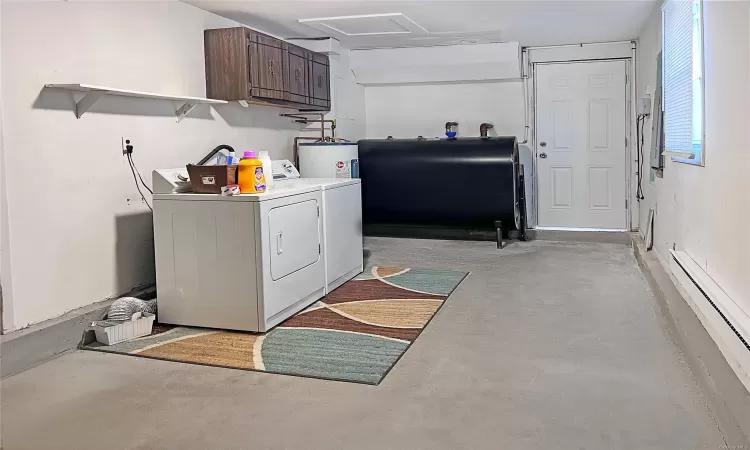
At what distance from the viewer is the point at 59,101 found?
11.0 ft

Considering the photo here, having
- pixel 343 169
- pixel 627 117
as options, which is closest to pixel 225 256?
pixel 343 169

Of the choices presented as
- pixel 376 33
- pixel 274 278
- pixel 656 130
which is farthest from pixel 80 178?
pixel 656 130

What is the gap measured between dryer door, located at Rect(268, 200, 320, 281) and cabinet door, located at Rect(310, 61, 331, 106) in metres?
2.20

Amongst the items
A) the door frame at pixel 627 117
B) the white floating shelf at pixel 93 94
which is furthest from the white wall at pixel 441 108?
the white floating shelf at pixel 93 94

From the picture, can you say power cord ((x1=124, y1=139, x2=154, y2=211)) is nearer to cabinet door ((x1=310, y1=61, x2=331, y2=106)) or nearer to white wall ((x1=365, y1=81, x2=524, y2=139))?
cabinet door ((x1=310, y1=61, x2=331, y2=106))

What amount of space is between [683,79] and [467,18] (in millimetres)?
2123

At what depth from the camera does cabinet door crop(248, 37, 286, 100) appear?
486 cm

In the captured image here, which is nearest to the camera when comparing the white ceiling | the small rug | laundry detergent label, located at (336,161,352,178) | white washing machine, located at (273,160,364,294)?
the small rug

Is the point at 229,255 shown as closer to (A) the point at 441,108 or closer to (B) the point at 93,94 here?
(B) the point at 93,94

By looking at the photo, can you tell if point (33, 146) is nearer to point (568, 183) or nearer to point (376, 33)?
point (376, 33)

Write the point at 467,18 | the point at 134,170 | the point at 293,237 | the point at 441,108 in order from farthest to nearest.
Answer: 1. the point at 441,108
2. the point at 467,18
3. the point at 134,170
4. the point at 293,237

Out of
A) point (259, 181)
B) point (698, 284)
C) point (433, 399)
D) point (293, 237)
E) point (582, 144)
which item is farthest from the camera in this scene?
point (582, 144)

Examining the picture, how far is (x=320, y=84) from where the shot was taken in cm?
611

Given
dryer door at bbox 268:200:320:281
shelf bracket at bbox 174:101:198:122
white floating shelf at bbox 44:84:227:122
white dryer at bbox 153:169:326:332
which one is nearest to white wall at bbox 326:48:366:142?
shelf bracket at bbox 174:101:198:122
